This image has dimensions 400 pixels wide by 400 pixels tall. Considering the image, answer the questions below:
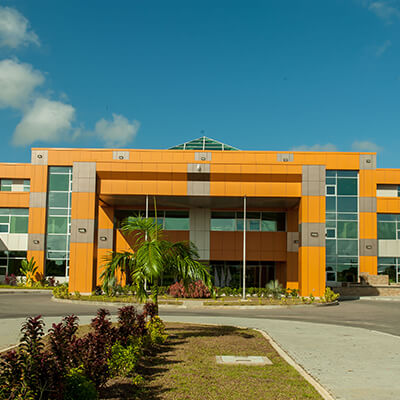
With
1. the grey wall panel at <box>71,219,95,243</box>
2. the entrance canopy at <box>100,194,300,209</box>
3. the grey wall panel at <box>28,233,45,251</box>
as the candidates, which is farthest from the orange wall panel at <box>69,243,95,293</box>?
the grey wall panel at <box>28,233,45,251</box>

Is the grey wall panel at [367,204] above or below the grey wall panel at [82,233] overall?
above

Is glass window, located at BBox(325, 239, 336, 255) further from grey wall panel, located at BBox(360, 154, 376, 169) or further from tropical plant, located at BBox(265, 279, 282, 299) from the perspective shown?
tropical plant, located at BBox(265, 279, 282, 299)

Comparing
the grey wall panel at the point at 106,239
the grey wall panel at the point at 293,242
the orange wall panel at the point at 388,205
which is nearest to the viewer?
the grey wall panel at the point at 106,239

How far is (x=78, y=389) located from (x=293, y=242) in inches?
1306

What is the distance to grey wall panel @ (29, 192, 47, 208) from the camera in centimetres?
4106

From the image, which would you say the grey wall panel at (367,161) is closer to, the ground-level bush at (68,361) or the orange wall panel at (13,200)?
the orange wall panel at (13,200)

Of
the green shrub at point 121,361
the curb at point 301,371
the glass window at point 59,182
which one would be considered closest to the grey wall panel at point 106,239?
the glass window at point 59,182

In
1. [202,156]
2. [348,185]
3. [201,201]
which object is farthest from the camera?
[348,185]

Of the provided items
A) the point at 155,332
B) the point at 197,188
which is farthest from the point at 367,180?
the point at 155,332

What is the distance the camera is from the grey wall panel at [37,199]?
41.1m

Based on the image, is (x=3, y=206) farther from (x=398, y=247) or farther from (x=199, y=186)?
(x=398, y=247)

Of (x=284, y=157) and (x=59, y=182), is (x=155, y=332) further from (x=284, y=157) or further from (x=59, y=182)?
(x=59, y=182)

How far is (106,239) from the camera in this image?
Result: 37.9 m

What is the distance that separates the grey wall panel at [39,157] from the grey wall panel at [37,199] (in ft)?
8.54
